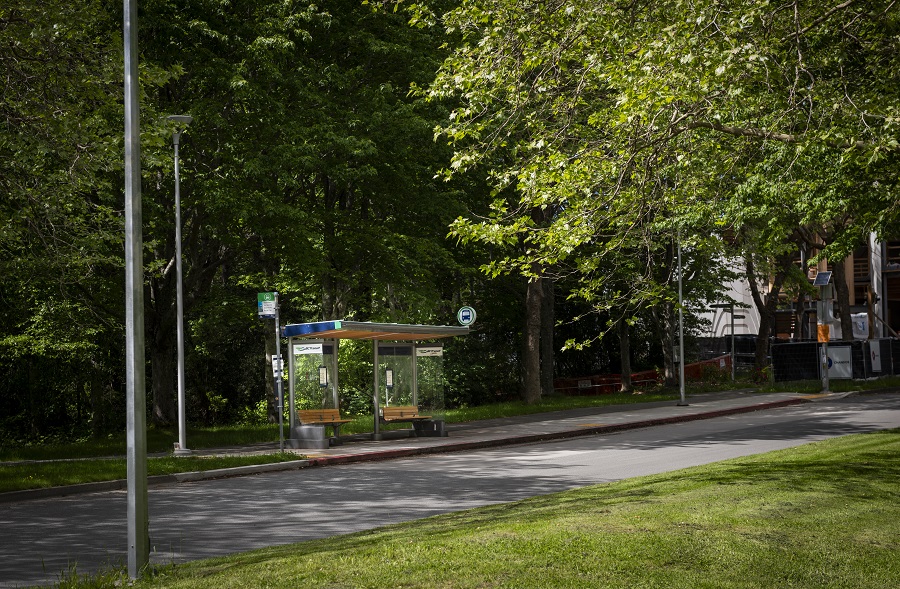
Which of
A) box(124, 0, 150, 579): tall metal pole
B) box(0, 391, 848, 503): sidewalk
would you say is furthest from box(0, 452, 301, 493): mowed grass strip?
box(124, 0, 150, 579): tall metal pole

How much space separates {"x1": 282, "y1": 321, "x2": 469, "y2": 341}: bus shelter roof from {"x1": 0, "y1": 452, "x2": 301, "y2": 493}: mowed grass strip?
12.1 ft

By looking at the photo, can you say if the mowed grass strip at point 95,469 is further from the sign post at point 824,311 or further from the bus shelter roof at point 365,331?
the sign post at point 824,311

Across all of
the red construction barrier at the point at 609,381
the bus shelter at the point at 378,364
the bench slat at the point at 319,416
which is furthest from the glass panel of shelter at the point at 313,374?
the red construction barrier at the point at 609,381

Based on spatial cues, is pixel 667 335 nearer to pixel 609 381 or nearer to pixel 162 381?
pixel 609 381

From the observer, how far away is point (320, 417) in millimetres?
24734

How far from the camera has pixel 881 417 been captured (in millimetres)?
26188

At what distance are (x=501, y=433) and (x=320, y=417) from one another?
485cm

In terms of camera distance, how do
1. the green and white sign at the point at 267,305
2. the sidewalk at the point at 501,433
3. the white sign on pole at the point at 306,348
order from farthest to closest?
the white sign on pole at the point at 306,348 < the green and white sign at the point at 267,305 < the sidewalk at the point at 501,433

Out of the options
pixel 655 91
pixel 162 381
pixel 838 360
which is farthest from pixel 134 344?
pixel 838 360

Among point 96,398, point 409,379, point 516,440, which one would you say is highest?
point 409,379

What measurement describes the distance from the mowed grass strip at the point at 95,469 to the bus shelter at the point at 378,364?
3.89 m

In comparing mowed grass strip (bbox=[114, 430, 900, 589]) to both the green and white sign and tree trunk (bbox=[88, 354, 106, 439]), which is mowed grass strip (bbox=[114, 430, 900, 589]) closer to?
the green and white sign

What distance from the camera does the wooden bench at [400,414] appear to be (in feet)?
85.9

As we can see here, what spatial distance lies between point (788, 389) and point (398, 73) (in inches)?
847
